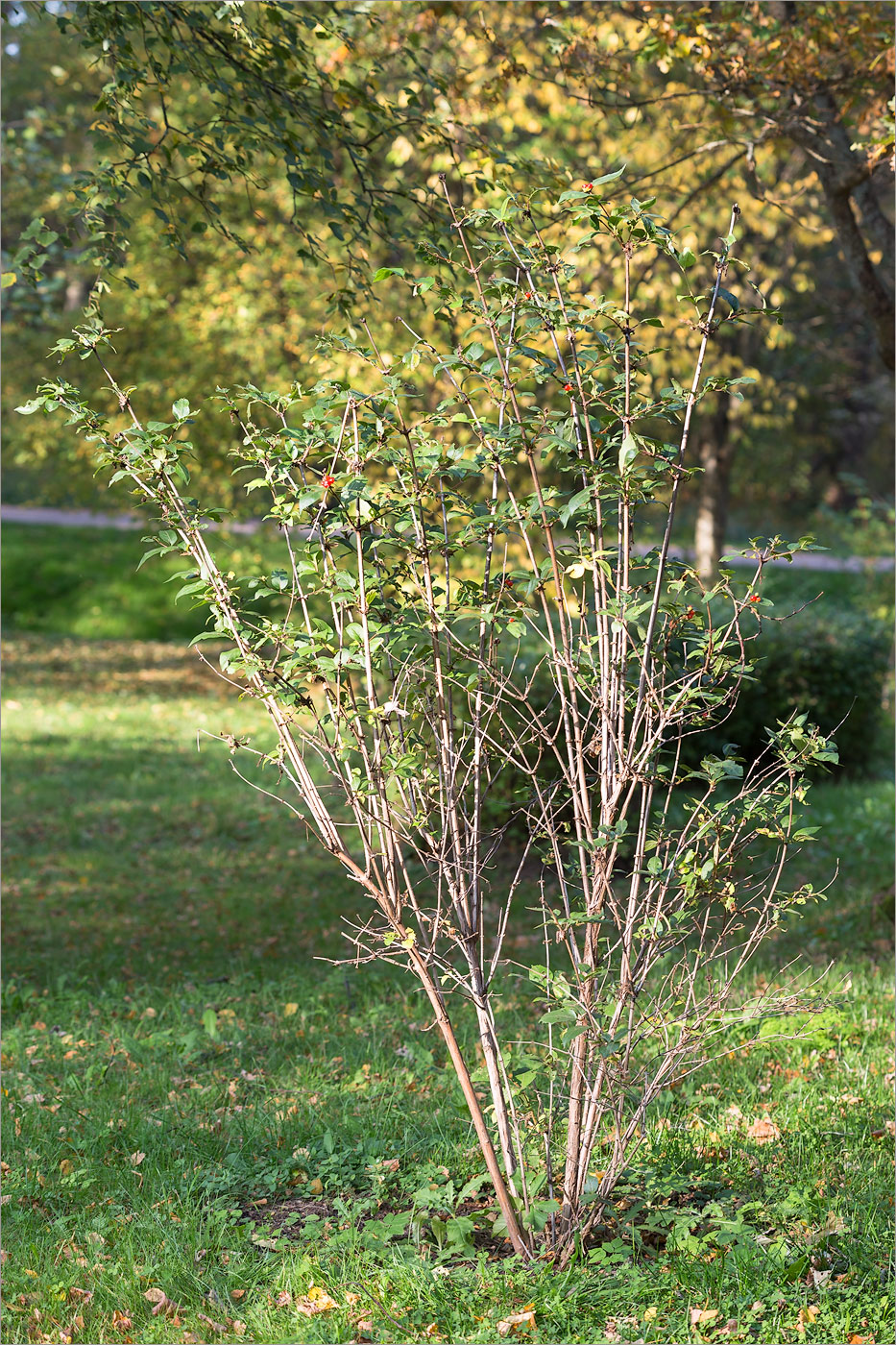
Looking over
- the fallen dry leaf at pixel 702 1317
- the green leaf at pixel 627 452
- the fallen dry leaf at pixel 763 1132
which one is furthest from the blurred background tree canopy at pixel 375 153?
the fallen dry leaf at pixel 763 1132

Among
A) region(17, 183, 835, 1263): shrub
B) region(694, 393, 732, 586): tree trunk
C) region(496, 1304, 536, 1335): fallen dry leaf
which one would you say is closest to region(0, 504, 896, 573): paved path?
region(694, 393, 732, 586): tree trunk

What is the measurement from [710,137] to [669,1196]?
6.62 m

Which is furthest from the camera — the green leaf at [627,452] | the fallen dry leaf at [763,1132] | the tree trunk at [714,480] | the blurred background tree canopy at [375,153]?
the tree trunk at [714,480]

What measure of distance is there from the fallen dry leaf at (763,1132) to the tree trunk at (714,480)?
395 inches

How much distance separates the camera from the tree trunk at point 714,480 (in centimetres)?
1321

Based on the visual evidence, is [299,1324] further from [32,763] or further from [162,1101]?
[32,763]

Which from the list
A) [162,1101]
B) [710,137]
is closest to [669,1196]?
[162,1101]

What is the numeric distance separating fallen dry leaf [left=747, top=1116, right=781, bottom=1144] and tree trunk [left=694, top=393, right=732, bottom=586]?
33.0ft

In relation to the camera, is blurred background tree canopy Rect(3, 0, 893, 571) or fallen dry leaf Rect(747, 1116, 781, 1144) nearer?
fallen dry leaf Rect(747, 1116, 781, 1144)

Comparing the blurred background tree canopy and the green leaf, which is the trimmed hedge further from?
the green leaf

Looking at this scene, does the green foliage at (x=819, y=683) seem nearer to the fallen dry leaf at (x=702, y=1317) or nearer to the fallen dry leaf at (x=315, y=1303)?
the fallen dry leaf at (x=702, y=1317)

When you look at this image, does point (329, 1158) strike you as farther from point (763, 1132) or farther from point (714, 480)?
point (714, 480)

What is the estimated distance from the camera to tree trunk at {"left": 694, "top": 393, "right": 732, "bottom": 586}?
13211 millimetres

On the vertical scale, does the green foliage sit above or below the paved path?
below
